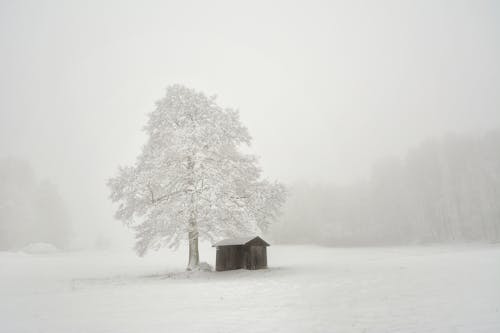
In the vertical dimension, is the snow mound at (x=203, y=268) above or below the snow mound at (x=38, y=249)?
below

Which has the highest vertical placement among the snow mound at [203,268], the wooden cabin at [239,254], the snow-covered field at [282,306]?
the wooden cabin at [239,254]

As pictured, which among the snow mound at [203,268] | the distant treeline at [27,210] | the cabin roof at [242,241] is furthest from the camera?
the distant treeline at [27,210]

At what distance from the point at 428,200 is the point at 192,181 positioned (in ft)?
169

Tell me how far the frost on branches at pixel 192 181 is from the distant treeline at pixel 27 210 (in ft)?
164

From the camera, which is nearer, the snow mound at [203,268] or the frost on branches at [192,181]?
the frost on branches at [192,181]

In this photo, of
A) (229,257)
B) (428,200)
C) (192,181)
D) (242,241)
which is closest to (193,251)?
(229,257)

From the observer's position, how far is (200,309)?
14266mm

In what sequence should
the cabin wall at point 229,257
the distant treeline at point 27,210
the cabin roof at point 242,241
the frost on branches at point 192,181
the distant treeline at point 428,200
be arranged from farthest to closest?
the distant treeline at point 27,210
the distant treeline at point 428,200
the cabin wall at point 229,257
the cabin roof at point 242,241
the frost on branches at point 192,181

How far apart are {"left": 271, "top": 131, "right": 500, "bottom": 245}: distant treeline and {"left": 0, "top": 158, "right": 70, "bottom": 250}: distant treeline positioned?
57913mm

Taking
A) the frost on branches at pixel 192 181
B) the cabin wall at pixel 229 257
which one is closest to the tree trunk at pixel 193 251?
the frost on branches at pixel 192 181

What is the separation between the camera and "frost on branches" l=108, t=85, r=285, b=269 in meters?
26.3

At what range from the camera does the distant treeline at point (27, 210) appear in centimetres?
6450

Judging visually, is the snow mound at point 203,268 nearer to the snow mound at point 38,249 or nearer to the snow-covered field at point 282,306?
the snow-covered field at point 282,306

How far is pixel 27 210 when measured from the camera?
225ft
